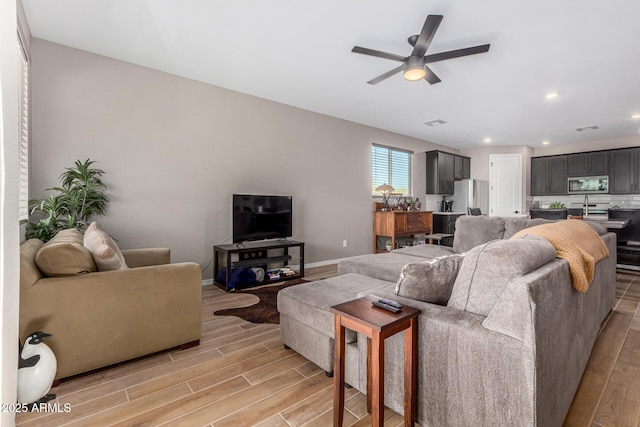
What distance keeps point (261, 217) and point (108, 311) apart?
2284 millimetres

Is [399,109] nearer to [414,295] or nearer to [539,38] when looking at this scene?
[539,38]

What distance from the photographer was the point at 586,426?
1.44m

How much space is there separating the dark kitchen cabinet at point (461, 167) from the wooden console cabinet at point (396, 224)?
6.73 feet

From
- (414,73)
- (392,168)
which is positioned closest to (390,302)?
(414,73)

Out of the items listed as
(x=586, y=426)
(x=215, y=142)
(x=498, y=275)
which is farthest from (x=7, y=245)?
(x=215, y=142)

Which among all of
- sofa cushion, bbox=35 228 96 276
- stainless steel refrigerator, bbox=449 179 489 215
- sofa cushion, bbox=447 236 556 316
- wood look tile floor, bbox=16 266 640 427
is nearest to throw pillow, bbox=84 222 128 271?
sofa cushion, bbox=35 228 96 276

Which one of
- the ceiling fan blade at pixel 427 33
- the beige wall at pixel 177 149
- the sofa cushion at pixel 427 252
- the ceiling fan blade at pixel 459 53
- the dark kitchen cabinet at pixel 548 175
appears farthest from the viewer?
the dark kitchen cabinet at pixel 548 175

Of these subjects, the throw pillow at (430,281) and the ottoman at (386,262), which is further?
the ottoman at (386,262)

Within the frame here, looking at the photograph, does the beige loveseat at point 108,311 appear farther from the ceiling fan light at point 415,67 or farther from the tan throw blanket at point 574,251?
the ceiling fan light at point 415,67

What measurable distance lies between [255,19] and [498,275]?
260cm

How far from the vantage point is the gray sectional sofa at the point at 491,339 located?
1.08 m

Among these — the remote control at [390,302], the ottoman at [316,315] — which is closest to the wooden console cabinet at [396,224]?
the ottoman at [316,315]

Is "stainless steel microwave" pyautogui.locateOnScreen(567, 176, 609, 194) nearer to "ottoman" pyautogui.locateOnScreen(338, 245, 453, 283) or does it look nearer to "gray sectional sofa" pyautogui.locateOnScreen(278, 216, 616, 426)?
"ottoman" pyautogui.locateOnScreen(338, 245, 453, 283)

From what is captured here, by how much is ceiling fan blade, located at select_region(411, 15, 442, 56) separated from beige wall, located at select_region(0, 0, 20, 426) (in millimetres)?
2342
